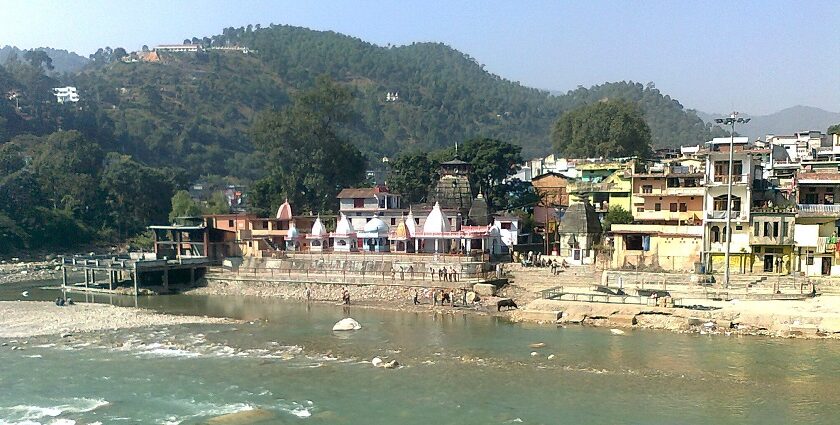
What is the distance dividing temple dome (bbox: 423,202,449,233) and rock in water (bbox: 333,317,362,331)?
17.2m

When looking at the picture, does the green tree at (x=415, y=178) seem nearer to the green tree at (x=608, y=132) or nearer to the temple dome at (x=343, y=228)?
the temple dome at (x=343, y=228)

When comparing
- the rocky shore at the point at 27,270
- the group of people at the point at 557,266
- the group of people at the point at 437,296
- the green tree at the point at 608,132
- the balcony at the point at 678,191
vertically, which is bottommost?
the rocky shore at the point at 27,270

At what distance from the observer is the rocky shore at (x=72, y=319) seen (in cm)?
3909

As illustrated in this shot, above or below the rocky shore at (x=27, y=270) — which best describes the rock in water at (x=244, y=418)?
above

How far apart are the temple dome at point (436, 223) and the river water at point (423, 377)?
639 inches

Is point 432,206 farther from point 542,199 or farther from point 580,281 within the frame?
point 580,281

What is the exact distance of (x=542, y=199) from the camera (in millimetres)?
69438

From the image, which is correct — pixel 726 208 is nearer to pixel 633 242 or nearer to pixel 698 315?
pixel 633 242

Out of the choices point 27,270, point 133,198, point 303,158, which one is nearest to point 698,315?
point 303,158

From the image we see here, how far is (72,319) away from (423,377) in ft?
76.0

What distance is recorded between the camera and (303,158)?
77.8 meters

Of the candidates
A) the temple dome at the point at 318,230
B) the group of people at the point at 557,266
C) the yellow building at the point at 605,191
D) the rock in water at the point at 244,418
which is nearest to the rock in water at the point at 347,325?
the rock in water at the point at 244,418

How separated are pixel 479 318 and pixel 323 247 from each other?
22875 millimetres

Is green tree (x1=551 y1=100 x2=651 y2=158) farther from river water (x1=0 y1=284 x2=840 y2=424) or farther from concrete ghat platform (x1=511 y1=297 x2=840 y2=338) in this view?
river water (x1=0 y1=284 x2=840 y2=424)
